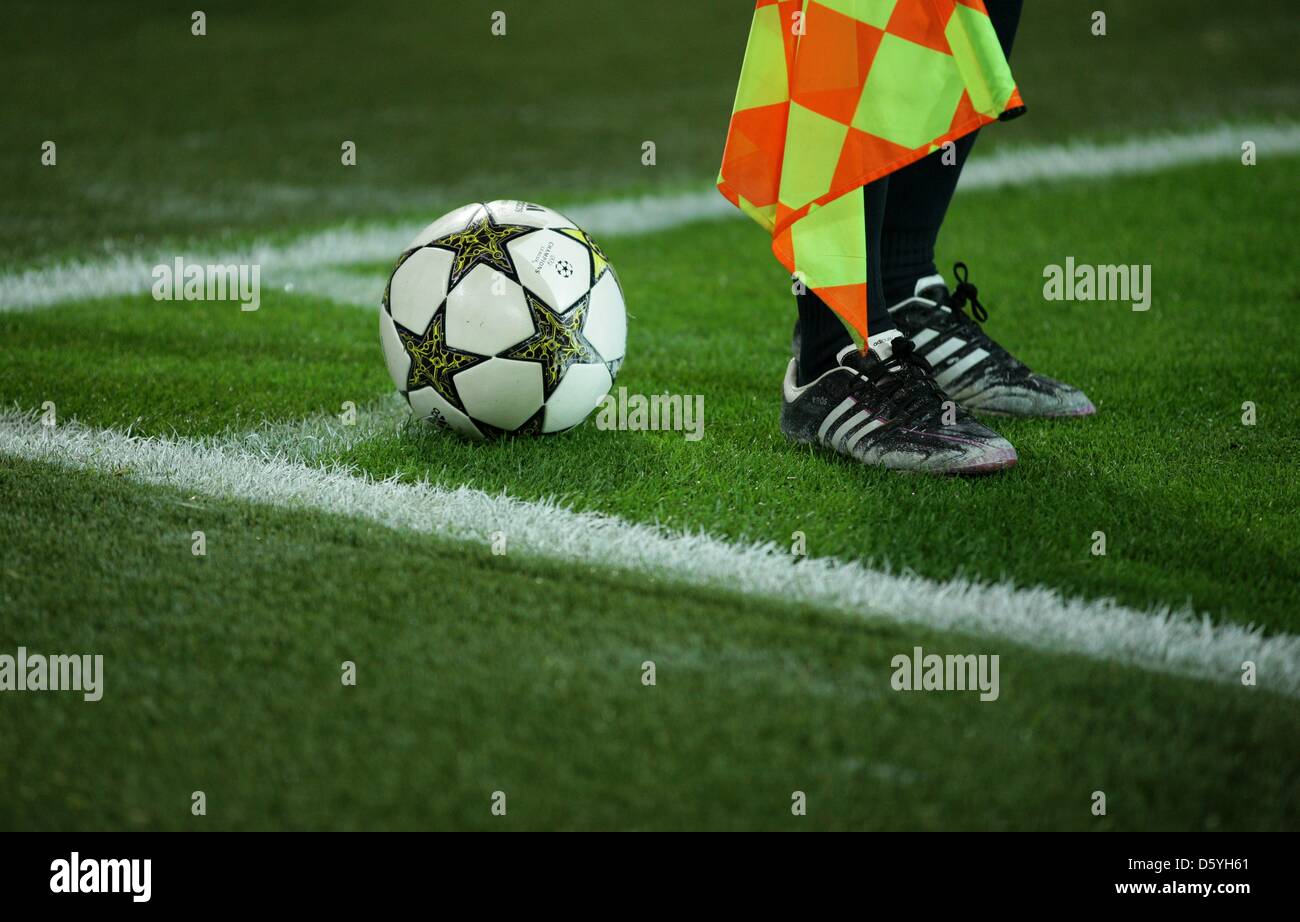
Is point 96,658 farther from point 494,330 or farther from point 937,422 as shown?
point 937,422

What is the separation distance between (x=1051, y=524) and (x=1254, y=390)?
136 cm

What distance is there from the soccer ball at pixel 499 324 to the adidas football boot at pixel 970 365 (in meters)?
0.85

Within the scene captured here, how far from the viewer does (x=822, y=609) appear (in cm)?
225

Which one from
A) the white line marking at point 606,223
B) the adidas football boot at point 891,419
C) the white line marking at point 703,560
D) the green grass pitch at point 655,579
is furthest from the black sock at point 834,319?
the white line marking at point 606,223

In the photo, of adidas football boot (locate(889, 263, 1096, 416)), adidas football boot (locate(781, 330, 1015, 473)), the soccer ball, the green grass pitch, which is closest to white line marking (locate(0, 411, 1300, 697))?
the green grass pitch

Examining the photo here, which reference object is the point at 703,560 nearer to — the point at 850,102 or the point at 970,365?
the point at 850,102

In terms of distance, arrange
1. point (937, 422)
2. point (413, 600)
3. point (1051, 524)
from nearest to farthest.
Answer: point (413, 600), point (1051, 524), point (937, 422)

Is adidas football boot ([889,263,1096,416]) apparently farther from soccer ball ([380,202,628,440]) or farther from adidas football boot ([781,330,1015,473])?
soccer ball ([380,202,628,440])

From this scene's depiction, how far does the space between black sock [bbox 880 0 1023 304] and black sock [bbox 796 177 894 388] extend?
0.83 ft

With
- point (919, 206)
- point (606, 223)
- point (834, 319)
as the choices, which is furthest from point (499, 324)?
point (606, 223)

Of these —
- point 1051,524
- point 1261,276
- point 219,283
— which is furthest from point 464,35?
point 1051,524

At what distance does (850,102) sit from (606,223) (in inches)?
120

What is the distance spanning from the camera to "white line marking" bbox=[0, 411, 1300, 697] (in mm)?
2154

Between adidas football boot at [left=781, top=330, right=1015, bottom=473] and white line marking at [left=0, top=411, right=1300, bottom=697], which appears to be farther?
adidas football boot at [left=781, top=330, right=1015, bottom=473]
